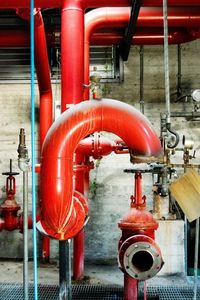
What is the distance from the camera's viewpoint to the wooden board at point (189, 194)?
1.71 m

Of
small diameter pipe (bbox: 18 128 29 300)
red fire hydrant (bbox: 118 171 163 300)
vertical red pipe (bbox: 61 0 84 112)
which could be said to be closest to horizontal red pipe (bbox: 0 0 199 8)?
vertical red pipe (bbox: 61 0 84 112)

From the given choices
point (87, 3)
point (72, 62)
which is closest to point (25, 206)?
point (72, 62)

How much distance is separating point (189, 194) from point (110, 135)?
9.17 ft

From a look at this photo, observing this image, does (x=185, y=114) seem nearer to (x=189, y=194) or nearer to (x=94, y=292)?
(x=94, y=292)

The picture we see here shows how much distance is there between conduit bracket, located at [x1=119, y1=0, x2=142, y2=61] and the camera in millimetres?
2940

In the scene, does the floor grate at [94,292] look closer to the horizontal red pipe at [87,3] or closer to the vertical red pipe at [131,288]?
the vertical red pipe at [131,288]

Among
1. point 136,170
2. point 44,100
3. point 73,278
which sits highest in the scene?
point 44,100

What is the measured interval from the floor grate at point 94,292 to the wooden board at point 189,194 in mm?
1706

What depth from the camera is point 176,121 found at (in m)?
4.49

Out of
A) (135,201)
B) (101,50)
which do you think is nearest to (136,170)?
(135,201)

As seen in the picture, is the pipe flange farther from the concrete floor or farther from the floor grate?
the concrete floor

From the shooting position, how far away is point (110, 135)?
4496 millimetres

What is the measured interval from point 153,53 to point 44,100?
1528 mm

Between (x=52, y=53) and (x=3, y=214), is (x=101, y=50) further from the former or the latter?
(x=3, y=214)
